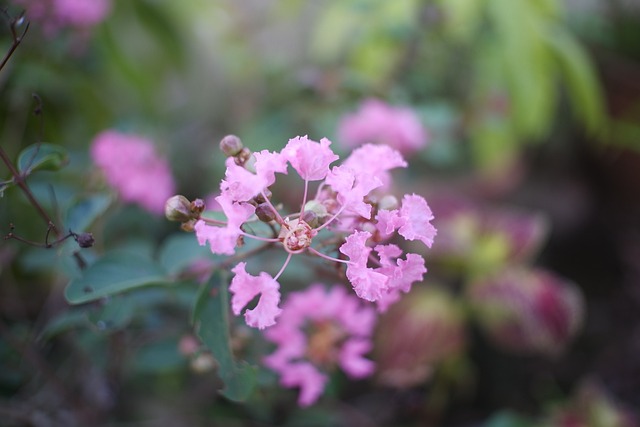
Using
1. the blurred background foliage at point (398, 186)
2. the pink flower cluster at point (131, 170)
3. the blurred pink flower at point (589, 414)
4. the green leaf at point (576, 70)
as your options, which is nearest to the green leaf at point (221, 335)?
the blurred background foliage at point (398, 186)

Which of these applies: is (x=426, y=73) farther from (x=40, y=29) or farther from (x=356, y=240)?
(x=356, y=240)

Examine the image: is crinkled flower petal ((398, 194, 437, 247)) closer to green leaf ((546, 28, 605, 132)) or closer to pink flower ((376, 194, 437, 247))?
pink flower ((376, 194, 437, 247))

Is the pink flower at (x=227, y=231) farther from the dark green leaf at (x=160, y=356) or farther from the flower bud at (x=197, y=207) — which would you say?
the dark green leaf at (x=160, y=356)

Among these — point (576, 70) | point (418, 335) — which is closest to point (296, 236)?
point (418, 335)

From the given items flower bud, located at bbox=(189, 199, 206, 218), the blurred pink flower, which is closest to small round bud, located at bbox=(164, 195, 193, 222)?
flower bud, located at bbox=(189, 199, 206, 218)

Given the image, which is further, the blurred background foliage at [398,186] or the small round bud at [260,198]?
the blurred background foliage at [398,186]

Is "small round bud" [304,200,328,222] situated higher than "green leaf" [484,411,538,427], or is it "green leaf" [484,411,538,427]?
"small round bud" [304,200,328,222]
